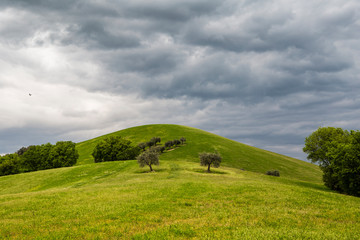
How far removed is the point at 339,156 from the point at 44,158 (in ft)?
376

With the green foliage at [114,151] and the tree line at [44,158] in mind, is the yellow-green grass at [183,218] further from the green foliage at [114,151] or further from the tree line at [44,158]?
the tree line at [44,158]

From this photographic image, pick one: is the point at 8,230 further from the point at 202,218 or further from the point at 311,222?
the point at 311,222

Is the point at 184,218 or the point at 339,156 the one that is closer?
the point at 184,218

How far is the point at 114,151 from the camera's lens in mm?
104688

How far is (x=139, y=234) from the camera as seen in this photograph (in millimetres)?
13609

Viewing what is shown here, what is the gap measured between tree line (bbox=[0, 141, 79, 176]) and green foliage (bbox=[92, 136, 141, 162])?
11.9 m

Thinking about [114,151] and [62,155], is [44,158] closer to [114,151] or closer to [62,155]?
[62,155]

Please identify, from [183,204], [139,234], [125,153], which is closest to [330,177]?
[183,204]

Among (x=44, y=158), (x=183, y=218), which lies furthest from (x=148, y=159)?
(x=44, y=158)

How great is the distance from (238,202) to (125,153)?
8963 cm

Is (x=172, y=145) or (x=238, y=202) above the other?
(x=172, y=145)

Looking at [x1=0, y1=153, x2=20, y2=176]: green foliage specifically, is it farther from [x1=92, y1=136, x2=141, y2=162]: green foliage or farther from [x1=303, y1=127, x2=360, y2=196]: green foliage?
[x1=303, y1=127, x2=360, y2=196]: green foliage

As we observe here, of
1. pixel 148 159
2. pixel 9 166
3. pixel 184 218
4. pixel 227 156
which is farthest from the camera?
pixel 227 156

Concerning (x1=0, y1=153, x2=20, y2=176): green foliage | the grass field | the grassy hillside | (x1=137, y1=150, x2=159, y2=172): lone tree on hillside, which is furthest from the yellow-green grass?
(x1=0, y1=153, x2=20, y2=176): green foliage
